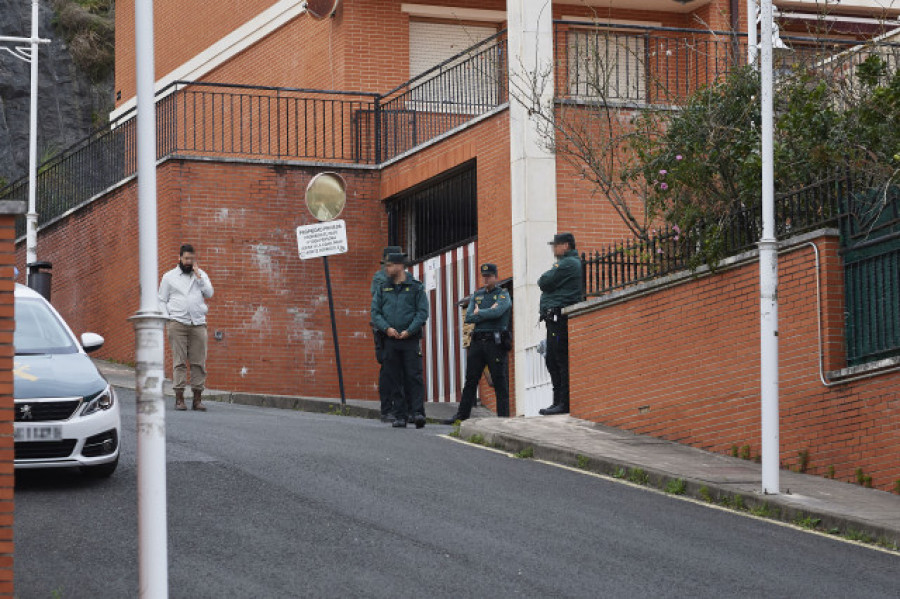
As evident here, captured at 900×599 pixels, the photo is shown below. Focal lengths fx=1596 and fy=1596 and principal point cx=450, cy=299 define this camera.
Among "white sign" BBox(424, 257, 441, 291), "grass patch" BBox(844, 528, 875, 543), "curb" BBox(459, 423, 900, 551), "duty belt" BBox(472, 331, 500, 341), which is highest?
"white sign" BBox(424, 257, 441, 291)

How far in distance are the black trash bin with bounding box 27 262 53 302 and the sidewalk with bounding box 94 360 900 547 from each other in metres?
11.4

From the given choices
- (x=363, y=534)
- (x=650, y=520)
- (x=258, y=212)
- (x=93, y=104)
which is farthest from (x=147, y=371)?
(x=93, y=104)

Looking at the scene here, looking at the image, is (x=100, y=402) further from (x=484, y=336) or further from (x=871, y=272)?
(x=871, y=272)

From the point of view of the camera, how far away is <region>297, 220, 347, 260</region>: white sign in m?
21.1

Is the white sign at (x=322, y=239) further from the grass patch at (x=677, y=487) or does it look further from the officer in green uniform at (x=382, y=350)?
the grass patch at (x=677, y=487)

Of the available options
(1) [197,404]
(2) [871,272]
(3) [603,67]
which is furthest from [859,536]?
(3) [603,67]

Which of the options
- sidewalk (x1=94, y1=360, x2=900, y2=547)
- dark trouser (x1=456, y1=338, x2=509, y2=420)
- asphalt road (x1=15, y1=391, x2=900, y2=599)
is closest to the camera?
asphalt road (x1=15, y1=391, x2=900, y2=599)

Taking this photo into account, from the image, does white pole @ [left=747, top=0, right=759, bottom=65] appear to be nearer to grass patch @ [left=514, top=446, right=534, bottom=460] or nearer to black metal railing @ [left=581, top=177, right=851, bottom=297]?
black metal railing @ [left=581, top=177, right=851, bottom=297]

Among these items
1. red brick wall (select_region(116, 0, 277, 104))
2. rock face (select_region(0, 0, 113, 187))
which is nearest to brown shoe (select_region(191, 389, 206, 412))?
red brick wall (select_region(116, 0, 277, 104))

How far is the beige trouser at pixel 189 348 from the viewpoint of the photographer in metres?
18.9

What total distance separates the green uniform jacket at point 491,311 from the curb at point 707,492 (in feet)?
7.32

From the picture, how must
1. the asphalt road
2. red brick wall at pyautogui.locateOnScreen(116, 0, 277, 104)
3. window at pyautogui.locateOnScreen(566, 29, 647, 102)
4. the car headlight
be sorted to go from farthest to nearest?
red brick wall at pyautogui.locateOnScreen(116, 0, 277, 104) → window at pyautogui.locateOnScreen(566, 29, 647, 102) → the car headlight → the asphalt road

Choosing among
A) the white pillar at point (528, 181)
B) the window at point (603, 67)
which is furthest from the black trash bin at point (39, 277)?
the window at point (603, 67)

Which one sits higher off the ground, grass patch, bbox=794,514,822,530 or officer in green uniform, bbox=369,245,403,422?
officer in green uniform, bbox=369,245,403,422
